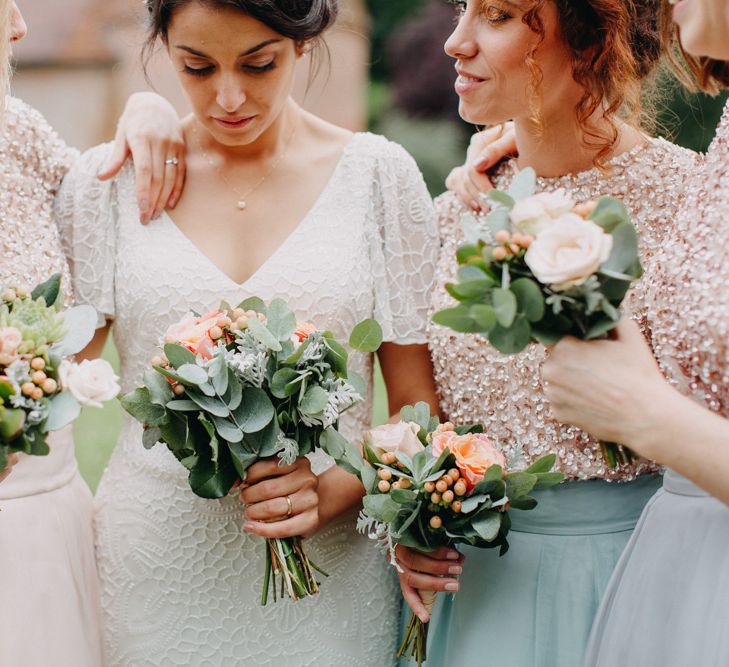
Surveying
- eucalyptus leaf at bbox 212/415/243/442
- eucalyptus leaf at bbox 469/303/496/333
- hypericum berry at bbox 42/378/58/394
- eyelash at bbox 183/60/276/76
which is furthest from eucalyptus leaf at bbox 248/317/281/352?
eyelash at bbox 183/60/276/76

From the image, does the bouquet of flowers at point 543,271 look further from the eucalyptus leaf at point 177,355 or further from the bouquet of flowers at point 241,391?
the eucalyptus leaf at point 177,355

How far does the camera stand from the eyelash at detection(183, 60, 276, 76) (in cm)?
301

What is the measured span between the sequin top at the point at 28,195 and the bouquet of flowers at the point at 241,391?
21.8 inches

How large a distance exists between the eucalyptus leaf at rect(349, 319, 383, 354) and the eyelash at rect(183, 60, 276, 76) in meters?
0.87

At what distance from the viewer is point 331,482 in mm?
2969

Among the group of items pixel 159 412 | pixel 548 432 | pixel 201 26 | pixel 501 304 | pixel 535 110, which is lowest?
pixel 548 432

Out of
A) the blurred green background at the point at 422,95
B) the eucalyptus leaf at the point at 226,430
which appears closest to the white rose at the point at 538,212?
the eucalyptus leaf at the point at 226,430

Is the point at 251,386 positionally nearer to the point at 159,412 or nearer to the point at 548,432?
the point at 159,412

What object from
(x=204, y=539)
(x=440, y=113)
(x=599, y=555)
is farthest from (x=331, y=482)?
(x=440, y=113)

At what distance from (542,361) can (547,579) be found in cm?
60

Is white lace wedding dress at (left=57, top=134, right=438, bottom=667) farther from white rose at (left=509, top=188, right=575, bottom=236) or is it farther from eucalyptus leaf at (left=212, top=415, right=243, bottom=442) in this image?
white rose at (left=509, top=188, right=575, bottom=236)

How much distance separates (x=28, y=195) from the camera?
3.06 metres

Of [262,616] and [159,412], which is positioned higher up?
→ [159,412]

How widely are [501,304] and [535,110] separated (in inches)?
40.1
